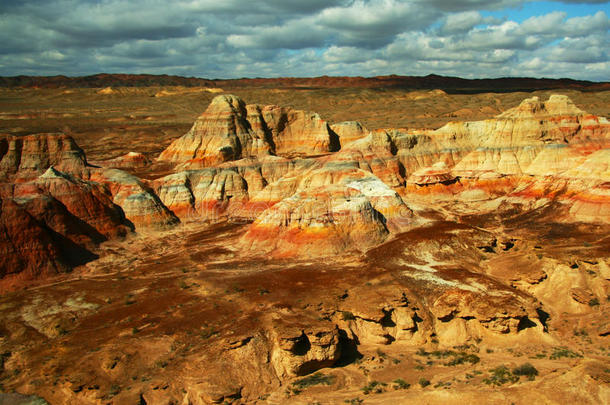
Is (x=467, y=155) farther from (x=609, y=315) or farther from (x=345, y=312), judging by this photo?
(x=345, y=312)

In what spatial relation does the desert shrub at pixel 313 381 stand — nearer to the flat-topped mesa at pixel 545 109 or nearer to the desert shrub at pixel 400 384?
the desert shrub at pixel 400 384

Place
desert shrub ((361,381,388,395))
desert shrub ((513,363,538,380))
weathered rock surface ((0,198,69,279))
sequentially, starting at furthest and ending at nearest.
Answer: weathered rock surface ((0,198,69,279)) → desert shrub ((361,381,388,395)) → desert shrub ((513,363,538,380))

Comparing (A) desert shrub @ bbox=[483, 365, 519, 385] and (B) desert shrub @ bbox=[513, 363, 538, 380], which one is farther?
(B) desert shrub @ bbox=[513, 363, 538, 380]

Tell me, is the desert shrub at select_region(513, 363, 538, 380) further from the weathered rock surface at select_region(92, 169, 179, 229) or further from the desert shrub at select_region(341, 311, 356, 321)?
the weathered rock surface at select_region(92, 169, 179, 229)

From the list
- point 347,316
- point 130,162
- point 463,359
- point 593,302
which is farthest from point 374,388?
point 130,162

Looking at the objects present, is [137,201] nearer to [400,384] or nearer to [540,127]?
[400,384]

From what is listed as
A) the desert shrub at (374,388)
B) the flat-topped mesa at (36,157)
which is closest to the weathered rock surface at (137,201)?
the flat-topped mesa at (36,157)

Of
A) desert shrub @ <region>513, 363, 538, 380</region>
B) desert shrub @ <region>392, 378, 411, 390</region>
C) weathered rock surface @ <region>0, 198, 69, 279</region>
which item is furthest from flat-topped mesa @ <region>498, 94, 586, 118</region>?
weathered rock surface @ <region>0, 198, 69, 279</region>
